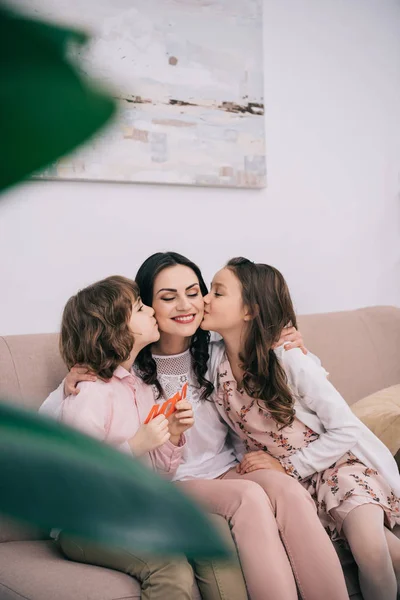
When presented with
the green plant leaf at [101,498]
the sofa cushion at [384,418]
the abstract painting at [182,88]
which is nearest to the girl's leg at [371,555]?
the sofa cushion at [384,418]

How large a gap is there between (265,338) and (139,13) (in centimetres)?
135

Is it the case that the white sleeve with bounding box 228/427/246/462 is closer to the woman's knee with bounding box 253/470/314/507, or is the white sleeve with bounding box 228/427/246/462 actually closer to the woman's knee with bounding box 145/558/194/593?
the woman's knee with bounding box 253/470/314/507

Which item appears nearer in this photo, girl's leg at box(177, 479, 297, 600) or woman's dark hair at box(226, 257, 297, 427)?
girl's leg at box(177, 479, 297, 600)

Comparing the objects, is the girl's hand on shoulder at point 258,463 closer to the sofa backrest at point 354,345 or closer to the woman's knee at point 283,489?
the woman's knee at point 283,489

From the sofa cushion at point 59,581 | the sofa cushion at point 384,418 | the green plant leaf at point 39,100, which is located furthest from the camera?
the sofa cushion at point 384,418

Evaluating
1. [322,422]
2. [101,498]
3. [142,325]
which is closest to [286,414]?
[322,422]

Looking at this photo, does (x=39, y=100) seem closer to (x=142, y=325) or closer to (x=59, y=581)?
(x=59, y=581)

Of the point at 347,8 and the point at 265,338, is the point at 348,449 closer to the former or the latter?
the point at 265,338

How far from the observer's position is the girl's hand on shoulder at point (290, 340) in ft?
6.46

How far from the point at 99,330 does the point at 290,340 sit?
1.87ft

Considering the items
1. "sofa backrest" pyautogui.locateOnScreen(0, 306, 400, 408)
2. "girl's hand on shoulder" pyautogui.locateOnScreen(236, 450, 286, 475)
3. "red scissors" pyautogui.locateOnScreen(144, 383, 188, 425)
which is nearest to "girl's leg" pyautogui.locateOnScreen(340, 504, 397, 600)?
"girl's hand on shoulder" pyautogui.locateOnScreen(236, 450, 286, 475)

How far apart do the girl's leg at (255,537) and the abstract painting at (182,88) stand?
48.5 inches

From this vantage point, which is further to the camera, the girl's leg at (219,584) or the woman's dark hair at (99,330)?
the woman's dark hair at (99,330)

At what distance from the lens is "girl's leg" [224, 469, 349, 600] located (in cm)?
157
